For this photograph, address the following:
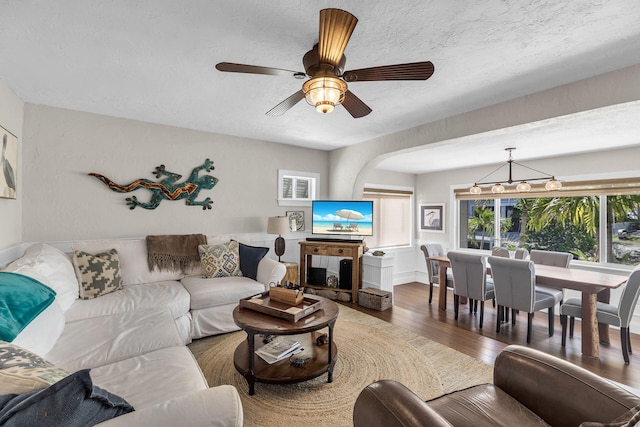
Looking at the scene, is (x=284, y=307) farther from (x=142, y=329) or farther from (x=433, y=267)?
(x=433, y=267)

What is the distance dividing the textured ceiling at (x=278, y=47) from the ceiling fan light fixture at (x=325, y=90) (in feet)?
1.18

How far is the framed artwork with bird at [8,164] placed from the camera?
7.82 ft

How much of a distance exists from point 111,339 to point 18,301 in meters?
0.57

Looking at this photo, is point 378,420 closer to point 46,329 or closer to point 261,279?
point 46,329

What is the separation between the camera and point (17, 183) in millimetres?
2822

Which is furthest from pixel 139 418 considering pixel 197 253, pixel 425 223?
pixel 425 223

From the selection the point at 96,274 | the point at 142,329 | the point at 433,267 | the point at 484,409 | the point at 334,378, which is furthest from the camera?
the point at 433,267

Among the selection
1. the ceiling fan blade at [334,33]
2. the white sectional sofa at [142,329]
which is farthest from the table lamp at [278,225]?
the ceiling fan blade at [334,33]

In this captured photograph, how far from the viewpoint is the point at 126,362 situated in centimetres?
161

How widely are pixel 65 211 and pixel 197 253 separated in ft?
4.73

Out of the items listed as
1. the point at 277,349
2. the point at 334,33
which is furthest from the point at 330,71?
the point at 277,349

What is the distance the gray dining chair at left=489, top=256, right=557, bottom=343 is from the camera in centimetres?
310

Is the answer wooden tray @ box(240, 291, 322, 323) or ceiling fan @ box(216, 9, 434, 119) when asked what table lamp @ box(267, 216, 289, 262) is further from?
ceiling fan @ box(216, 9, 434, 119)

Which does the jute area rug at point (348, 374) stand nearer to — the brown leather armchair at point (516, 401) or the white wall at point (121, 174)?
the brown leather armchair at point (516, 401)
